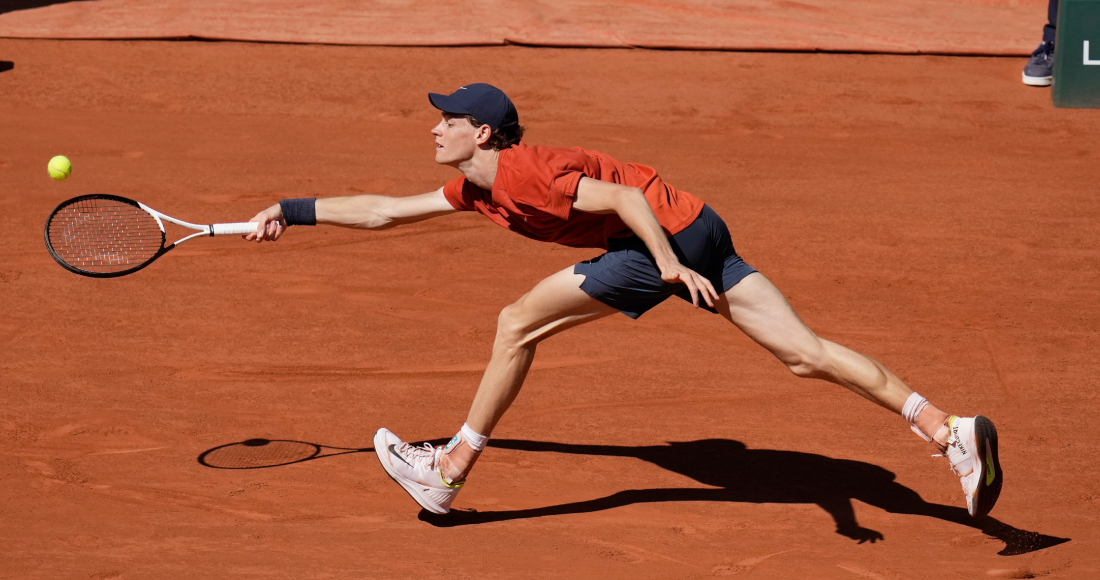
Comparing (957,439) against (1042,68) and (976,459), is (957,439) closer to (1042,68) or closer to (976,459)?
(976,459)

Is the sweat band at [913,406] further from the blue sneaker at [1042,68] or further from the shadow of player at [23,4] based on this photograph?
the shadow of player at [23,4]

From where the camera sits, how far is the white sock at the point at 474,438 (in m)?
4.60

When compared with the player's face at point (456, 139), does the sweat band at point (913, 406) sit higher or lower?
lower

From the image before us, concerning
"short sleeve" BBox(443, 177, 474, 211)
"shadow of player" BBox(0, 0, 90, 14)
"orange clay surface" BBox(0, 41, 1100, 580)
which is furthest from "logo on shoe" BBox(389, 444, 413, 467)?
"shadow of player" BBox(0, 0, 90, 14)

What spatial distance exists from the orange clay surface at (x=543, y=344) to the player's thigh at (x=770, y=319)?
826mm

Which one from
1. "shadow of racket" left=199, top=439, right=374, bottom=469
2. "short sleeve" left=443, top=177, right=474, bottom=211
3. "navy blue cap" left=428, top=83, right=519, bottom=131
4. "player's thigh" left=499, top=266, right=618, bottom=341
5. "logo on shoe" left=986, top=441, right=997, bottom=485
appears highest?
"navy blue cap" left=428, top=83, right=519, bottom=131

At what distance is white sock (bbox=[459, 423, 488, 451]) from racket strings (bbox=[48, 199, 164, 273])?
81.1 inches

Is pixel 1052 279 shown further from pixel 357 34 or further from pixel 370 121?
pixel 357 34

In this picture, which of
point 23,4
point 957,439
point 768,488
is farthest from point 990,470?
point 23,4

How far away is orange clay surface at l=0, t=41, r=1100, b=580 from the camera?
463 centimetres

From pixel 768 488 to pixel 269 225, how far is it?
2.39 metres

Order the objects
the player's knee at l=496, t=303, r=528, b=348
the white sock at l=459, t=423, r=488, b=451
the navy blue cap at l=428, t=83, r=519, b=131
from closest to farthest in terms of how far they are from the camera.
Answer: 1. the navy blue cap at l=428, t=83, r=519, b=131
2. the player's knee at l=496, t=303, r=528, b=348
3. the white sock at l=459, t=423, r=488, b=451

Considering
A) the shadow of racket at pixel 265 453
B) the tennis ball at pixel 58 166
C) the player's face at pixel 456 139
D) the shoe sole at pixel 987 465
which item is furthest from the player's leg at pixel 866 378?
the tennis ball at pixel 58 166

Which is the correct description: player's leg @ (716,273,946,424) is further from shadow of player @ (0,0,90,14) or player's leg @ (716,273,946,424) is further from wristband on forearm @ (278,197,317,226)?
shadow of player @ (0,0,90,14)
